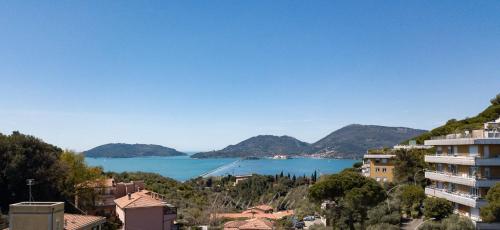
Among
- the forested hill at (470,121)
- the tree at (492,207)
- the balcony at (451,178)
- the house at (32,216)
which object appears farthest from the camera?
the forested hill at (470,121)

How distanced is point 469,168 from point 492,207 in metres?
4.94

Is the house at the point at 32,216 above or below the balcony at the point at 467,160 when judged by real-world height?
below

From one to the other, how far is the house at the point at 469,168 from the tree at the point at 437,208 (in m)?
1.11

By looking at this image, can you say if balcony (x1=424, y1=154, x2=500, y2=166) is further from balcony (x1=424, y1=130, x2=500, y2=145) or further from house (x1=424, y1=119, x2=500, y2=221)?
balcony (x1=424, y1=130, x2=500, y2=145)

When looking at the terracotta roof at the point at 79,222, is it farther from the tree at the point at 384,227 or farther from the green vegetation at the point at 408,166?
the green vegetation at the point at 408,166

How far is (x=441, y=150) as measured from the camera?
32938 millimetres

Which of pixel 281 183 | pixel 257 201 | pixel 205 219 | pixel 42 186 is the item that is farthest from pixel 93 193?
pixel 281 183

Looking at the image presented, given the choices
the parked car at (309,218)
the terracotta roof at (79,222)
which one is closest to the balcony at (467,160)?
the parked car at (309,218)

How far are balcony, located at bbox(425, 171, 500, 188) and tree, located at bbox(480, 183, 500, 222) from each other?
2.27m

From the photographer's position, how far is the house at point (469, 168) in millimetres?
26312

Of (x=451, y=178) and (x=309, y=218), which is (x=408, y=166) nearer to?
(x=309, y=218)

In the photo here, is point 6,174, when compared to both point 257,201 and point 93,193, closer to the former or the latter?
point 93,193

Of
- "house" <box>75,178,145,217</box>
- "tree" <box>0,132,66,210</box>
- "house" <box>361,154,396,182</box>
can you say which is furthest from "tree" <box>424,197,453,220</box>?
"tree" <box>0,132,66,210</box>

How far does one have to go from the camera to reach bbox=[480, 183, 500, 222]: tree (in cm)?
2291
